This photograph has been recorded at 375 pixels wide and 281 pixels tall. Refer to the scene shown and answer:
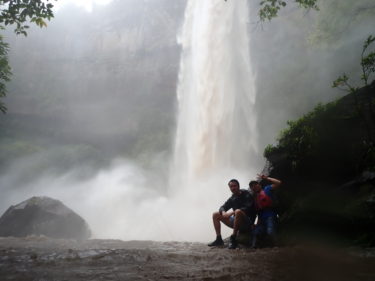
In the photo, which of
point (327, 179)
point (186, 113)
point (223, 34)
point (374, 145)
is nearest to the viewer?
point (374, 145)

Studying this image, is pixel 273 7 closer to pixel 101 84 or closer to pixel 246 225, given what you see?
pixel 246 225

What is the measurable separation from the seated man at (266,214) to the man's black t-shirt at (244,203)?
240mm

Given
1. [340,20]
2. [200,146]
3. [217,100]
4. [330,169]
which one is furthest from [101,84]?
[330,169]

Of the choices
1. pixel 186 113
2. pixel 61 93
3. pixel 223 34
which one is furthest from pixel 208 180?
pixel 61 93

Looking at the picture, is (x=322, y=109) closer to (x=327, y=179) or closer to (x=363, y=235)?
(x=327, y=179)

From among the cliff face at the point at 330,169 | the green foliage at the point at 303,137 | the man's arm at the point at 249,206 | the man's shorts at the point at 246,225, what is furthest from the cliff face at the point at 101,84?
the man's shorts at the point at 246,225

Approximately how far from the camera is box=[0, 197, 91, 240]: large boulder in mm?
14758

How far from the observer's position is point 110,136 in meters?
35.9

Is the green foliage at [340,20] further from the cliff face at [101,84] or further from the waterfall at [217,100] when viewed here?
the cliff face at [101,84]

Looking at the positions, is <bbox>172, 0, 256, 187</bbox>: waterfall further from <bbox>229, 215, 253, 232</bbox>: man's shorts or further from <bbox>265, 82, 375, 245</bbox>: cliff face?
<bbox>229, 215, 253, 232</bbox>: man's shorts

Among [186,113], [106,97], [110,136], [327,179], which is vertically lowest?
[327,179]

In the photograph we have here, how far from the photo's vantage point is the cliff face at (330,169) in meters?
5.43

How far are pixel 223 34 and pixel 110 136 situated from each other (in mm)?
17548

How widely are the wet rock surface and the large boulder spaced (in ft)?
34.8
